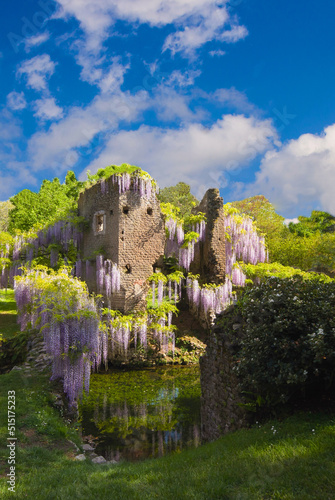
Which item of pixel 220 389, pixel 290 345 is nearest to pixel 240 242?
pixel 220 389

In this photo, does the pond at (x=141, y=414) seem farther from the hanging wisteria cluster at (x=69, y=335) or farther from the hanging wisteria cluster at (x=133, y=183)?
the hanging wisteria cluster at (x=133, y=183)

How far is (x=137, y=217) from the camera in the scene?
53.4ft

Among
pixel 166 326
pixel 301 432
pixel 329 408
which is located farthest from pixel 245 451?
pixel 166 326

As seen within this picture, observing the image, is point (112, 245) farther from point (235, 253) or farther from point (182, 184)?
point (182, 184)

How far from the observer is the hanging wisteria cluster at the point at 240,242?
19.0 meters

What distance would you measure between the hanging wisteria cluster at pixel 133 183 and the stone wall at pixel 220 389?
417 inches

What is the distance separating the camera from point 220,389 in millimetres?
6168

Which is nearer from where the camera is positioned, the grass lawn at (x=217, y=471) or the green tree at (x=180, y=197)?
the grass lawn at (x=217, y=471)

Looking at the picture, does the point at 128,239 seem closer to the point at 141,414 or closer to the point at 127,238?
the point at 127,238

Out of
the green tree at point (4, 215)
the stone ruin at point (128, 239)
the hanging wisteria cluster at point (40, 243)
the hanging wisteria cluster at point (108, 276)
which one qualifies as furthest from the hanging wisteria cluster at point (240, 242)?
the green tree at point (4, 215)

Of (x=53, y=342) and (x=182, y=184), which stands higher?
(x=182, y=184)

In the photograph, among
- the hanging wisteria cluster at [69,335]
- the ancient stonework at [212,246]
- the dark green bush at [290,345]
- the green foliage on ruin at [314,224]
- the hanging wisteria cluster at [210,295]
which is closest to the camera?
the dark green bush at [290,345]

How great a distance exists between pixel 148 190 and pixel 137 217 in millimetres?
1466

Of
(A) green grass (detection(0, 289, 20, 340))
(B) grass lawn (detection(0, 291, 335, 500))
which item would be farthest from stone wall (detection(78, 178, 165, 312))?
(B) grass lawn (detection(0, 291, 335, 500))
